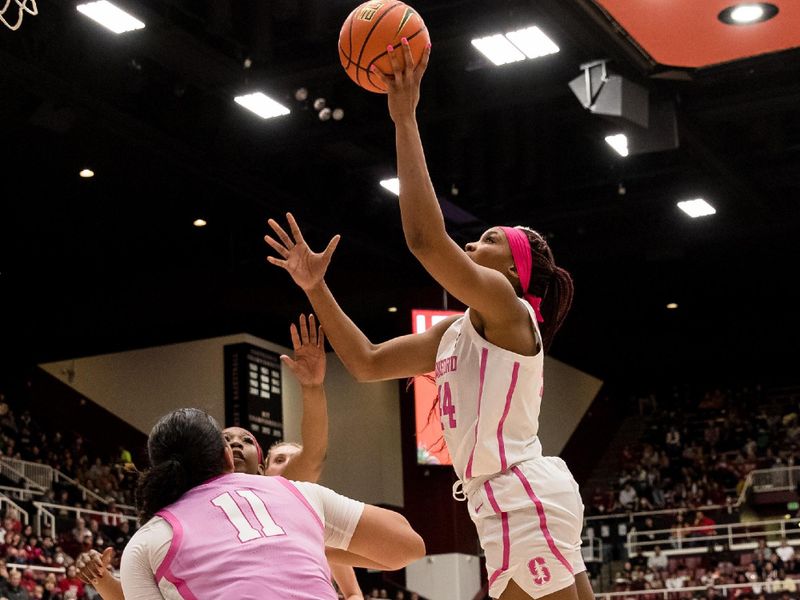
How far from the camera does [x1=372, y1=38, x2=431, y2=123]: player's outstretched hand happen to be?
133 inches

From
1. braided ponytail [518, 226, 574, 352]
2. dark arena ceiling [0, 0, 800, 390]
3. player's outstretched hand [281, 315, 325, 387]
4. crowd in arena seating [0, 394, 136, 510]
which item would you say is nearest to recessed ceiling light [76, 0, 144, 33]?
dark arena ceiling [0, 0, 800, 390]

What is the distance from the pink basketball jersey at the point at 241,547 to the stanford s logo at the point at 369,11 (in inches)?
66.9

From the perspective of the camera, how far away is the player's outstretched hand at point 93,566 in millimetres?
3277

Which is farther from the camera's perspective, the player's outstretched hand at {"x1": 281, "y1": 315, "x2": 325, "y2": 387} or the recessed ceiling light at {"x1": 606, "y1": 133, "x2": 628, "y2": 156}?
the recessed ceiling light at {"x1": 606, "y1": 133, "x2": 628, "y2": 156}

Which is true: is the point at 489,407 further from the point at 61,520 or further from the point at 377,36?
the point at 61,520

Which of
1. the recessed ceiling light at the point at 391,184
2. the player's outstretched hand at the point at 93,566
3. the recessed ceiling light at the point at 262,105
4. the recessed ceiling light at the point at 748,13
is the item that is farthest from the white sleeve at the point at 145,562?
the recessed ceiling light at the point at 391,184

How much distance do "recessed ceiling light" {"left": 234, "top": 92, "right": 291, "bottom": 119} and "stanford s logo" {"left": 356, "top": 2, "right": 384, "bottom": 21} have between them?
8.78 metres

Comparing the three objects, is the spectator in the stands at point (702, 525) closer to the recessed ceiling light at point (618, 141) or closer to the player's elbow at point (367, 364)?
the recessed ceiling light at point (618, 141)

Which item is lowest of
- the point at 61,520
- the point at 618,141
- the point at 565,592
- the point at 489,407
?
the point at 565,592

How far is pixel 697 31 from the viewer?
10.5 metres

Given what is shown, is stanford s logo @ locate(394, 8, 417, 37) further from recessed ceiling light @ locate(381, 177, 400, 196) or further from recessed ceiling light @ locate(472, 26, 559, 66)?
recessed ceiling light @ locate(381, 177, 400, 196)

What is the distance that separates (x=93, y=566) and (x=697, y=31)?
27.8 ft

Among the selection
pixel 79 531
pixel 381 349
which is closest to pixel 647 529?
pixel 79 531

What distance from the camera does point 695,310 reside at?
2430 cm
